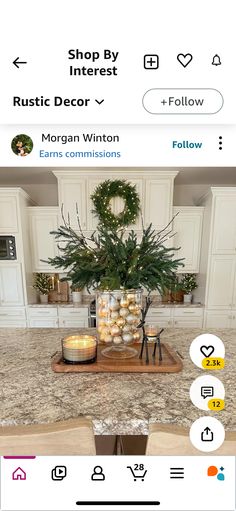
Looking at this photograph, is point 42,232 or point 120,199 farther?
point 42,232

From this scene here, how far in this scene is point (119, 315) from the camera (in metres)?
0.89

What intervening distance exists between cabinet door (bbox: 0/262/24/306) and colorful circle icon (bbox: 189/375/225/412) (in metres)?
2.54

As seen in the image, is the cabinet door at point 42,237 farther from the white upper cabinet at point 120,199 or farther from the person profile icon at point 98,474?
the person profile icon at point 98,474

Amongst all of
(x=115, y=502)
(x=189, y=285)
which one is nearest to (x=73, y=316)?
(x=189, y=285)

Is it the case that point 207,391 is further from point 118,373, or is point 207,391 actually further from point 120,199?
point 120,199

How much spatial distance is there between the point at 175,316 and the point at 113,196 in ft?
4.87

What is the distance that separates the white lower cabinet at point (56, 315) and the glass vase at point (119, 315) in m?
2.05

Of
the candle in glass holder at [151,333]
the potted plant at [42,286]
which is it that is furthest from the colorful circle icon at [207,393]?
the potted plant at [42,286]

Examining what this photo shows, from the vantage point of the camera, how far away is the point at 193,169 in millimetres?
2629

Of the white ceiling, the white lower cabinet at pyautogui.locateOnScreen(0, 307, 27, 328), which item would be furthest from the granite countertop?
the white ceiling
